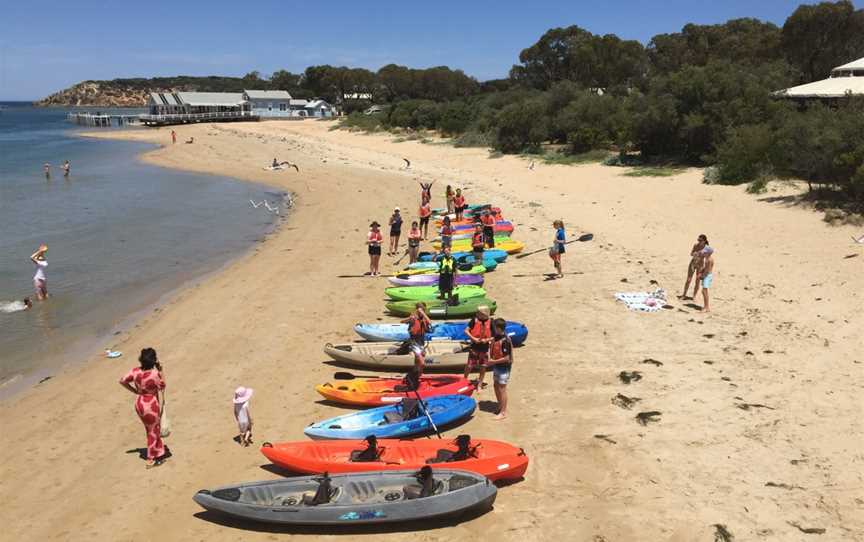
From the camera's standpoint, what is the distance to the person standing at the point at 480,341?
992cm

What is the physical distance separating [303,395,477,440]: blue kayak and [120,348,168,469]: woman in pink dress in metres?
1.93

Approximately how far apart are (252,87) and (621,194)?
136463 mm

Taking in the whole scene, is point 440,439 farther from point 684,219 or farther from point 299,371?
point 684,219

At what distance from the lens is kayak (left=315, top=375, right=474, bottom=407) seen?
32.6 ft

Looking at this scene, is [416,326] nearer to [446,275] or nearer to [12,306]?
[446,275]

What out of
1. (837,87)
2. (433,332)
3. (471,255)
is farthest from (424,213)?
(837,87)

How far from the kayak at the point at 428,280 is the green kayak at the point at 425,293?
1.81 ft

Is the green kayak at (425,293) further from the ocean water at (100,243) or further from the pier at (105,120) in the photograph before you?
the pier at (105,120)

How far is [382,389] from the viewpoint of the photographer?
10188mm

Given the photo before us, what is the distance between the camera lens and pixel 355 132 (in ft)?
225

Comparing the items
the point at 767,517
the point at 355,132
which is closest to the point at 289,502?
the point at 767,517

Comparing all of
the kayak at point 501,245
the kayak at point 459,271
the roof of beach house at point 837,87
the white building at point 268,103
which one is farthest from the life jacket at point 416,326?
the white building at point 268,103

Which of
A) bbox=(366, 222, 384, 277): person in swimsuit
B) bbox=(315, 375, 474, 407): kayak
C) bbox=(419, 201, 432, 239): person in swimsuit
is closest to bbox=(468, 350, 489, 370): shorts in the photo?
bbox=(315, 375, 474, 407): kayak

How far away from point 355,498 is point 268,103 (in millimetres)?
103694
